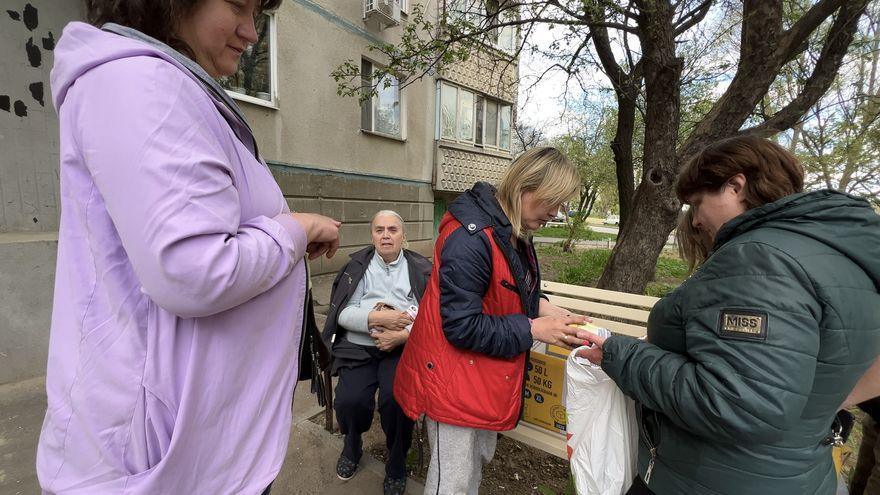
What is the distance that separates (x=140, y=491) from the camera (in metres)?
0.82

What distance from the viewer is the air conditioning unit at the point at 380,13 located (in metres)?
7.60

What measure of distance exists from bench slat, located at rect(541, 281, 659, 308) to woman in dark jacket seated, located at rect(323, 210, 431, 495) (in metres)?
1.12

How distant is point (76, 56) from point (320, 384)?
125 centimetres

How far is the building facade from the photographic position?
10.8 ft

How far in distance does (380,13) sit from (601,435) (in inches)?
319

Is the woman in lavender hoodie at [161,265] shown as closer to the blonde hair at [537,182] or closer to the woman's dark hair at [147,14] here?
the woman's dark hair at [147,14]

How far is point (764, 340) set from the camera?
1022 mm

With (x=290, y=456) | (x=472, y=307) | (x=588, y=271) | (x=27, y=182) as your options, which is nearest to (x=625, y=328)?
(x=472, y=307)

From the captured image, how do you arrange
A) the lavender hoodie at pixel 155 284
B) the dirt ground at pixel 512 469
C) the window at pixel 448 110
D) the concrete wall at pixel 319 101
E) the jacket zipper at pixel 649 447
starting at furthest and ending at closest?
the window at pixel 448 110, the concrete wall at pixel 319 101, the dirt ground at pixel 512 469, the jacket zipper at pixel 649 447, the lavender hoodie at pixel 155 284

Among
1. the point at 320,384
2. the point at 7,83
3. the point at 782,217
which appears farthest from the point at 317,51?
the point at 782,217

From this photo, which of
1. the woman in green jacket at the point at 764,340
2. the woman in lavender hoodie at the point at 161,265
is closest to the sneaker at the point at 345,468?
the woman in lavender hoodie at the point at 161,265

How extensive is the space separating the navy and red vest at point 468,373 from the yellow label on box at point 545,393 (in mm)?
570

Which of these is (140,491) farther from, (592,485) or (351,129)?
(351,129)

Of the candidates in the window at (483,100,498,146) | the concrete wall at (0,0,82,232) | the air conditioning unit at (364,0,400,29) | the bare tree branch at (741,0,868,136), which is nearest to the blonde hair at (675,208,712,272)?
the bare tree branch at (741,0,868,136)
